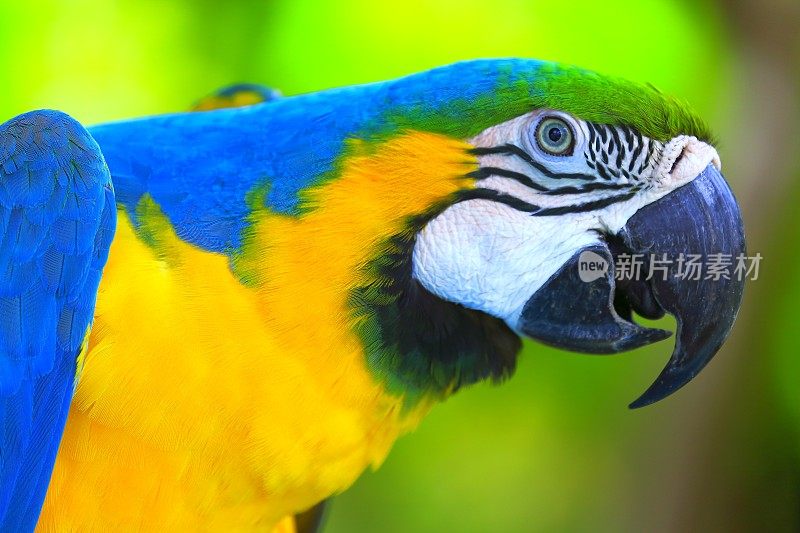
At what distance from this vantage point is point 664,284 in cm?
111

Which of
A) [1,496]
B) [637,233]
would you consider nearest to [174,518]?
[1,496]

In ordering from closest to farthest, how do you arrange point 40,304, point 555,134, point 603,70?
point 40,304, point 555,134, point 603,70

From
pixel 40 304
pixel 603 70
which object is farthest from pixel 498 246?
pixel 603 70

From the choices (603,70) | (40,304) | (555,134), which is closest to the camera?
(40,304)

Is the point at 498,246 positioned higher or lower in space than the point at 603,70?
lower

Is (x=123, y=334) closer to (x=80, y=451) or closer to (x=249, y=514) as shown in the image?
(x=80, y=451)

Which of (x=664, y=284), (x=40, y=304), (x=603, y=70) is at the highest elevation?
(x=603, y=70)

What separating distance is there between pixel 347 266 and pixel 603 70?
1620 mm

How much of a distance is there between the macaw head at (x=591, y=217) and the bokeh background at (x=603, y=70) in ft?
3.90

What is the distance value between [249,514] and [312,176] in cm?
55

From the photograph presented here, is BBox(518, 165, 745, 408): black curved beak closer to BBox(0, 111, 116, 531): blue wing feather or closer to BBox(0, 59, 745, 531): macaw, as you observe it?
BBox(0, 59, 745, 531): macaw

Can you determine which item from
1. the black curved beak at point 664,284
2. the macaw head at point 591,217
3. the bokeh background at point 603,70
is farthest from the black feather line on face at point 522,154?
the bokeh background at point 603,70

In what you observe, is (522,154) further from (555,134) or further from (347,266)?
(347,266)

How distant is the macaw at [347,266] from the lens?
109 centimetres
